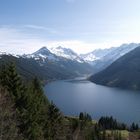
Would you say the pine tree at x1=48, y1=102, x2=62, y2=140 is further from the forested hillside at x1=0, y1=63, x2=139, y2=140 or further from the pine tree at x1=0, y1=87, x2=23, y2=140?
the pine tree at x1=0, y1=87, x2=23, y2=140

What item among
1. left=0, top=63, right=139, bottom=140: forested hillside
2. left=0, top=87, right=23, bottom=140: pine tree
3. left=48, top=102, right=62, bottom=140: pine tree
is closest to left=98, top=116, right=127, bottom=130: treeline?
left=0, top=63, right=139, bottom=140: forested hillside

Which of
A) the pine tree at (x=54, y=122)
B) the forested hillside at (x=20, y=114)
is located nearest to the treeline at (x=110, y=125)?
the forested hillside at (x=20, y=114)

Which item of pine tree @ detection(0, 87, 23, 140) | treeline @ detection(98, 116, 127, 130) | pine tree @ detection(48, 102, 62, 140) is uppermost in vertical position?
pine tree @ detection(0, 87, 23, 140)

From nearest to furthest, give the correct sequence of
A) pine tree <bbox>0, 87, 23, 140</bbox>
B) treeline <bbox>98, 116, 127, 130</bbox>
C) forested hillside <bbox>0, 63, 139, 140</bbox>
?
pine tree <bbox>0, 87, 23, 140</bbox> < forested hillside <bbox>0, 63, 139, 140</bbox> < treeline <bbox>98, 116, 127, 130</bbox>

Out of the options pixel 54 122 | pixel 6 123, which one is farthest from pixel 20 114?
pixel 54 122

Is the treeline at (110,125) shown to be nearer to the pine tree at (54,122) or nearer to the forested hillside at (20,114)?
the forested hillside at (20,114)

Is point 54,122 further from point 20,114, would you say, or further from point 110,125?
point 110,125

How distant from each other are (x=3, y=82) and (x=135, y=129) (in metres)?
112

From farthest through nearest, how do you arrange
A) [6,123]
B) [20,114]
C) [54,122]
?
[54,122] → [20,114] → [6,123]

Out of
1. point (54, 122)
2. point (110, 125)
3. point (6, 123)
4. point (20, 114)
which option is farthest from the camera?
point (110, 125)

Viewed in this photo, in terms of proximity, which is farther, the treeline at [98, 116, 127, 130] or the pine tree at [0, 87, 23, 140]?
the treeline at [98, 116, 127, 130]

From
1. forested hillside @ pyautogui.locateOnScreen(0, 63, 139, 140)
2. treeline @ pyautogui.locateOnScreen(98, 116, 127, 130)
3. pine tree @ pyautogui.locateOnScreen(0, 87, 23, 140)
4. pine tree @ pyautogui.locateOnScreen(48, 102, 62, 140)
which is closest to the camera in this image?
pine tree @ pyautogui.locateOnScreen(0, 87, 23, 140)

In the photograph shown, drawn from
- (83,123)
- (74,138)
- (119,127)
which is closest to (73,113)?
(119,127)

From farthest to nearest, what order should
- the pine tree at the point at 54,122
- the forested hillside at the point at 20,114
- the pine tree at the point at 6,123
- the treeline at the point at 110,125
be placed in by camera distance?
the treeline at the point at 110,125 < the pine tree at the point at 54,122 < the forested hillside at the point at 20,114 < the pine tree at the point at 6,123
